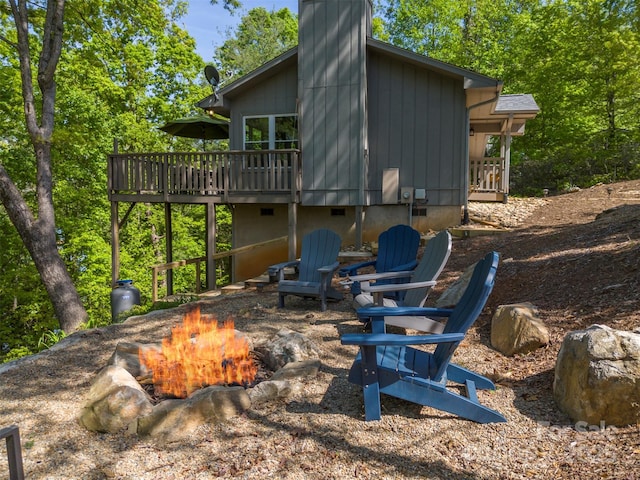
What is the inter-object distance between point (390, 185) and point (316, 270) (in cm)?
477

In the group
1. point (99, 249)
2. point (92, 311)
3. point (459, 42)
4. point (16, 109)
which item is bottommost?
point (92, 311)

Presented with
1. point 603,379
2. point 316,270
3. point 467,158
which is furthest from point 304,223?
point 603,379

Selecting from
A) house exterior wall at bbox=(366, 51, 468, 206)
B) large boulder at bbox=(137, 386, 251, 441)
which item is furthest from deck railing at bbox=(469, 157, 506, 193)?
large boulder at bbox=(137, 386, 251, 441)

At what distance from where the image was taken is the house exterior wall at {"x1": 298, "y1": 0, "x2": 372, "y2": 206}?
10.2 metres

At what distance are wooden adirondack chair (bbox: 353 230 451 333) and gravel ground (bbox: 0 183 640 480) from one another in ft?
1.63

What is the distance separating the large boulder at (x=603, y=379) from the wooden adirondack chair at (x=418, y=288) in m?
1.10

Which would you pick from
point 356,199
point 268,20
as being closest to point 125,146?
point 356,199

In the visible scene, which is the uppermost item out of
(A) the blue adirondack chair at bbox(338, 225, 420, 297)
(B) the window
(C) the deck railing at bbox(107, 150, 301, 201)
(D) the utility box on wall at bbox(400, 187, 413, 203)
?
(B) the window

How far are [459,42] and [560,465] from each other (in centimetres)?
2675

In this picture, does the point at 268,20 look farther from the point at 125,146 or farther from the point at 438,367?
the point at 438,367

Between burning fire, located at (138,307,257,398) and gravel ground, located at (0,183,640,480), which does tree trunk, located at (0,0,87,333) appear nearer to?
gravel ground, located at (0,183,640,480)

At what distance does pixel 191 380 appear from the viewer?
11.5ft

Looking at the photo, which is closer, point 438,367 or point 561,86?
point 438,367

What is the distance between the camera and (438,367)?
3057 millimetres
